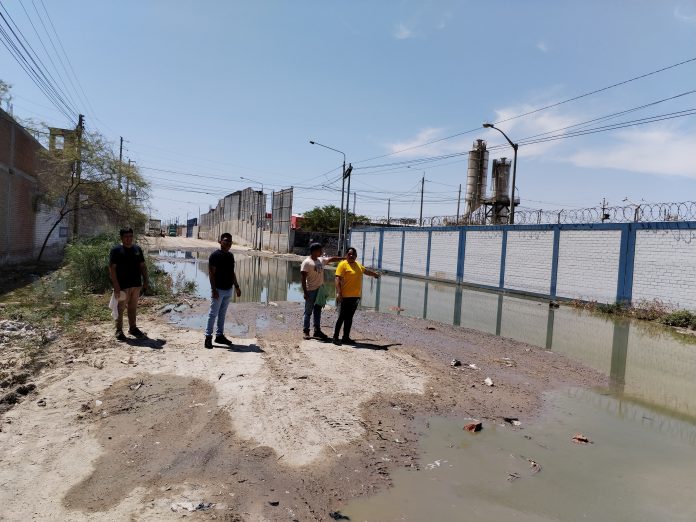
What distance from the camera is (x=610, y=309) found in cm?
1695

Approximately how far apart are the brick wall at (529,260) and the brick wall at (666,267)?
13.9 feet

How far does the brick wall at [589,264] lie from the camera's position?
17828 millimetres

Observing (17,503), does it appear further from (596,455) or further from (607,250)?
(607,250)

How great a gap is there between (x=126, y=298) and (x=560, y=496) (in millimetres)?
6881

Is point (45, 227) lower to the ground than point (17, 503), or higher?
higher

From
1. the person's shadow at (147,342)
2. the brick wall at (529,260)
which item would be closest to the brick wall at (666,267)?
the brick wall at (529,260)

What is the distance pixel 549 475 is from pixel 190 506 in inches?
115

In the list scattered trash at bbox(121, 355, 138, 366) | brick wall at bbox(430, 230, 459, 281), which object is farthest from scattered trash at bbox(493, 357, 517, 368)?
brick wall at bbox(430, 230, 459, 281)

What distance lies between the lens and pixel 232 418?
493 centimetres

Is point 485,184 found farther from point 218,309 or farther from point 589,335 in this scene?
point 218,309

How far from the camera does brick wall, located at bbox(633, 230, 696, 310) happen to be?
1512 centimetres

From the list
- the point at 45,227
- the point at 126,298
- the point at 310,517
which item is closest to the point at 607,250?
the point at 126,298

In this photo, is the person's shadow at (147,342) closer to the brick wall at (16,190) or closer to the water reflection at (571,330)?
the water reflection at (571,330)

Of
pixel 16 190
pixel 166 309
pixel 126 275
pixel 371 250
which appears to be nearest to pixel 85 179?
pixel 16 190
